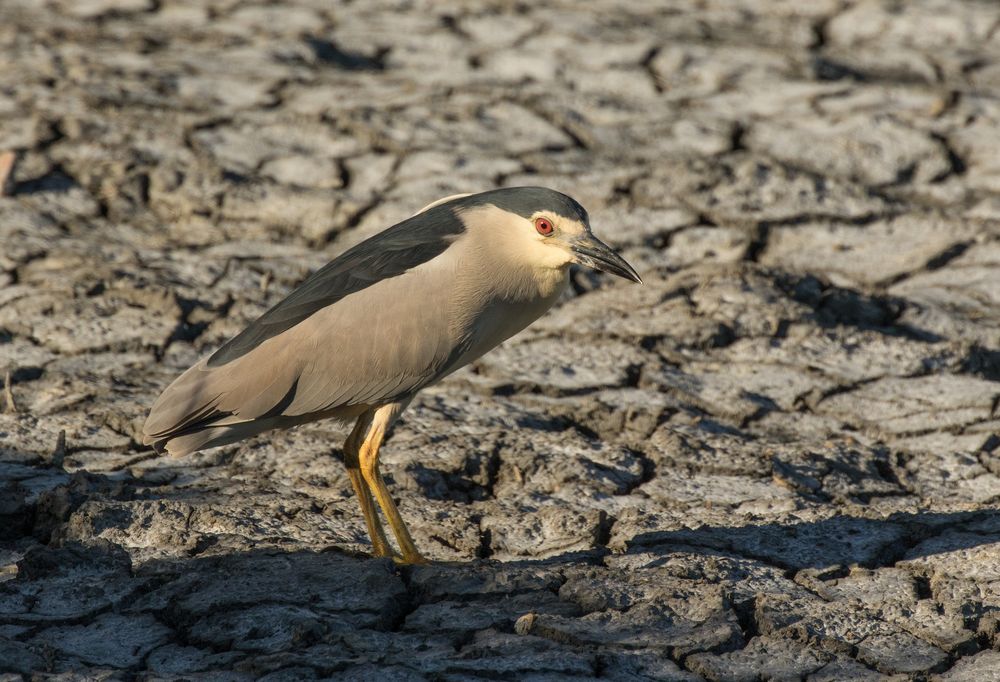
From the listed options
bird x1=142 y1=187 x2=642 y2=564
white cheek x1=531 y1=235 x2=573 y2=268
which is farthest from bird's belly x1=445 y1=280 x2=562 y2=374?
white cheek x1=531 y1=235 x2=573 y2=268

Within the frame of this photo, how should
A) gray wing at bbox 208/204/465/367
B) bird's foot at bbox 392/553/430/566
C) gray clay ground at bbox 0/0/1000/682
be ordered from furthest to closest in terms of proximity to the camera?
1. gray wing at bbox 208/204/465/367
2. bird's foot at bbox 392/553/430/566
3. gray clay ground at bbox 0/0/1000/682

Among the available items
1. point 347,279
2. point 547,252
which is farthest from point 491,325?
point 347,279

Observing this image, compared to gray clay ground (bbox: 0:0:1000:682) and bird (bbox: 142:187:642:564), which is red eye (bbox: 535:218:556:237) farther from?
gray clay ground (bbox: 0:0:1000:682)

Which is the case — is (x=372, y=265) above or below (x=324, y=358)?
above

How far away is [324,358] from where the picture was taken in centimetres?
307

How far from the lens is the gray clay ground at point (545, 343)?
2752 mm

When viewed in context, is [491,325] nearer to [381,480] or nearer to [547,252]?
Answer: [547,252]

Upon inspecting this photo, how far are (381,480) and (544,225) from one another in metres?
0.76

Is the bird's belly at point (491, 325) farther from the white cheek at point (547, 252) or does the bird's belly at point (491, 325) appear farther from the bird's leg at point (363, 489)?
the bird's leg at point (363, 489)

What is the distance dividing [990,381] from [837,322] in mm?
574

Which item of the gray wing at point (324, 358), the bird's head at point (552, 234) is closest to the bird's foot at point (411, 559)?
the gray wing at point (324, 358)

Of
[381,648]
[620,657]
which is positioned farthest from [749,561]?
[381,648]

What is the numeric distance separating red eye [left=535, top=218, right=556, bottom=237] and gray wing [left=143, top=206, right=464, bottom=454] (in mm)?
230

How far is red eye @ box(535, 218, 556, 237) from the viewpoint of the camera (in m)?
3.15
